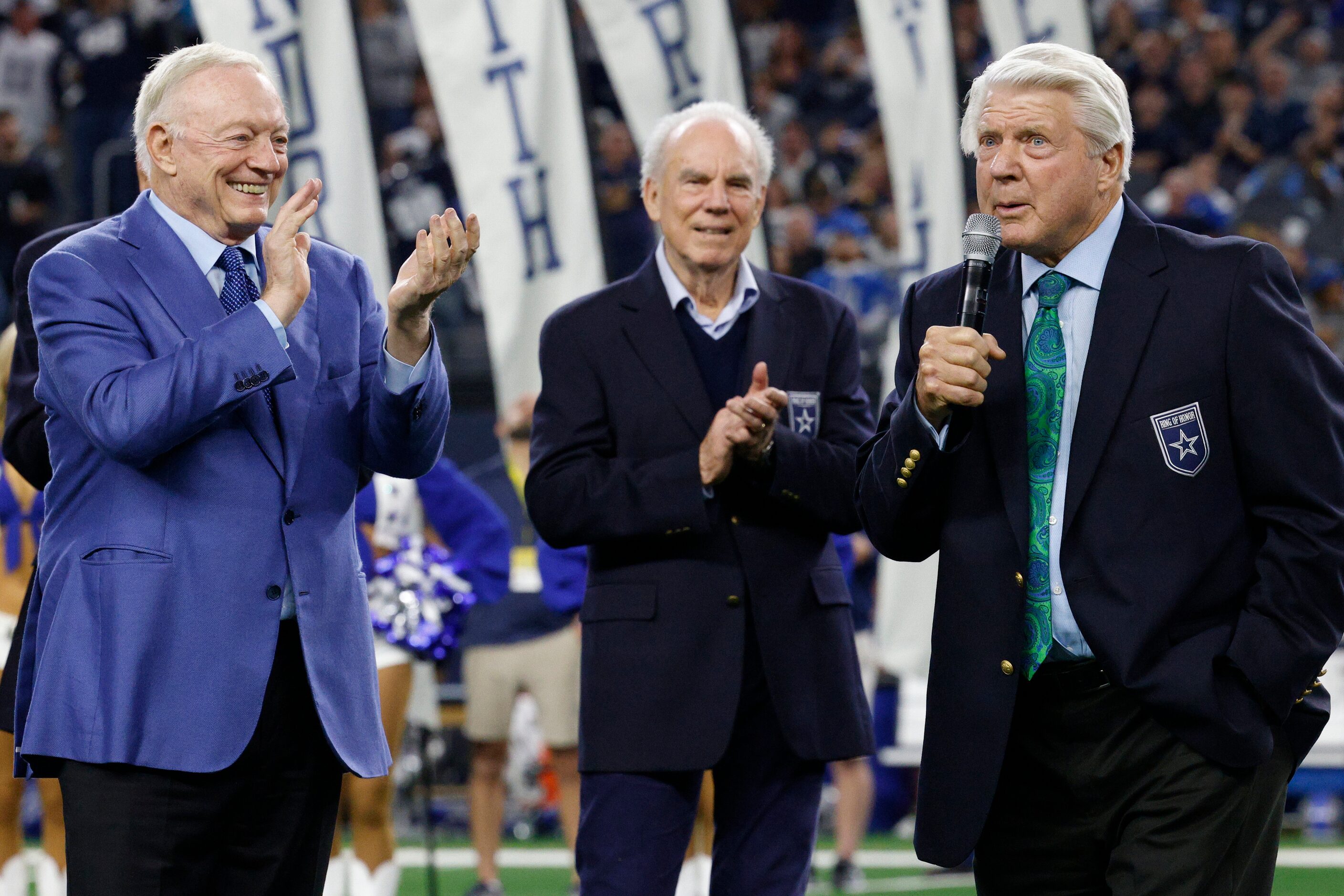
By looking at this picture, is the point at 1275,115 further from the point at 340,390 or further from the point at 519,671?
the point at 340,390

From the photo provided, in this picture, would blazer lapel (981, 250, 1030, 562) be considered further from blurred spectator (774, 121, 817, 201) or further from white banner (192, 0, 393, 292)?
blurred spectator (774, 121, 817, 201)

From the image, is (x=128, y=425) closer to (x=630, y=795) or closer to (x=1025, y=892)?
(x=630, y=795)

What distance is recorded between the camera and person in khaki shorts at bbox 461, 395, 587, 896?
785 cm

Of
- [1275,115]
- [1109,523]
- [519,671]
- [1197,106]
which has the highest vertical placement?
[1197,106]

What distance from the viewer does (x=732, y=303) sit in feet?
13.4

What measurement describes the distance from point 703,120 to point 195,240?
4.51 feet

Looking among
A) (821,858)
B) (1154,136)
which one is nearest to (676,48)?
(821,858)

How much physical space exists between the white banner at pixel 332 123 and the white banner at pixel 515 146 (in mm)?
414

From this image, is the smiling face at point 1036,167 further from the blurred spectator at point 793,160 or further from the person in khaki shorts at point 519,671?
the blurred spectator at point 793,160

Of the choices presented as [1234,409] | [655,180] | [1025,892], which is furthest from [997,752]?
[655,180]

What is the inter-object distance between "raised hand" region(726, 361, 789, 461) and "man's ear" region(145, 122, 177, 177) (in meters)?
1.22

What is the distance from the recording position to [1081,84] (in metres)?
2.99

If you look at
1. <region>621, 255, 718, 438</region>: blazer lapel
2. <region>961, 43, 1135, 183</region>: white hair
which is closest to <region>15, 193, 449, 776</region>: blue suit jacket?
<region>621, 255, 718, 438</region>: blazer lapel

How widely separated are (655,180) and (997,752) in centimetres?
175
